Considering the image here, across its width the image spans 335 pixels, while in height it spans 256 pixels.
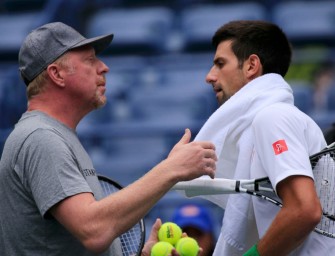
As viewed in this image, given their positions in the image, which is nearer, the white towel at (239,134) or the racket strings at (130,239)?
the white towel at (239,134)

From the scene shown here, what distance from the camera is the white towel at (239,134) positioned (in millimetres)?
3115

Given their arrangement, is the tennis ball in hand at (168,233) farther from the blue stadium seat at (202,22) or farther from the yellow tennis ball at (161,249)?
the blue stadium seat at (202,22)

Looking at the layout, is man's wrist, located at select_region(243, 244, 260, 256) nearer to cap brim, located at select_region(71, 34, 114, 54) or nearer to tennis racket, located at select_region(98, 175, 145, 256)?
tennis racket, located at select_region(98, 175, 145, 256)

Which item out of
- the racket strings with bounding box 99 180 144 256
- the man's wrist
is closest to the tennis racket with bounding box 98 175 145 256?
the racket strings with bounding box 99 180 144 256

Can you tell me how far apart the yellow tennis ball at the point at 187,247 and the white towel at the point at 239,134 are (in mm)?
290

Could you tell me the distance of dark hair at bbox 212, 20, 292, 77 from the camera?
3426 mm

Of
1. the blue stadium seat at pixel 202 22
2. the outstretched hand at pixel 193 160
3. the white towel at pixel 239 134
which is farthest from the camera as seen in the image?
the blue stadium seat at pixel 202 22

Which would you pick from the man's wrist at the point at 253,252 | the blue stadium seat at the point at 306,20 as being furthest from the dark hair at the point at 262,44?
the blue stadium seat at the point at 306,20

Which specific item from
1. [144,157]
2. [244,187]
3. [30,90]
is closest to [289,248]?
[244,187]

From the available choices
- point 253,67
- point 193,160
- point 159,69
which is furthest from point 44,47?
point 159,69

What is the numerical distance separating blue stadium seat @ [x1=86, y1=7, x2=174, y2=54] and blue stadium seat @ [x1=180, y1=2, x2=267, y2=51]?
0.14 meters

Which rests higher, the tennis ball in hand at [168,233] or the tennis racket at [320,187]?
the tennis racket at [320,187]

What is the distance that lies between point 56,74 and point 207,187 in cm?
66

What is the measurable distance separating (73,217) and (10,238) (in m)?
0.29
